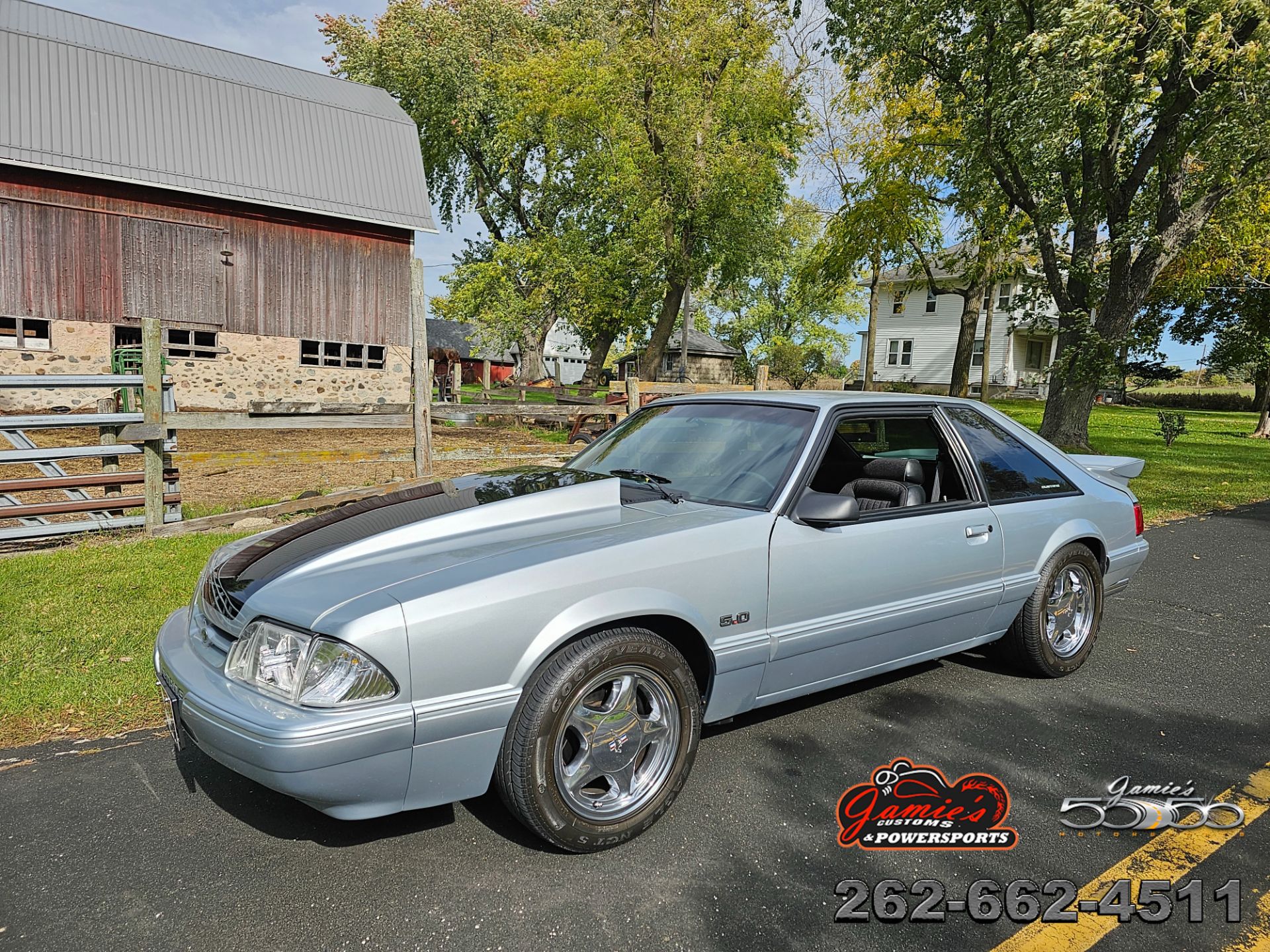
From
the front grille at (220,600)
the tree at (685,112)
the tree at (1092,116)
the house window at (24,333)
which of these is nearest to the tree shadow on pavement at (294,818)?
the front grille at (220,600)

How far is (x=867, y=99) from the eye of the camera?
72.5 feet

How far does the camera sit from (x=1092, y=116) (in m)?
12.1

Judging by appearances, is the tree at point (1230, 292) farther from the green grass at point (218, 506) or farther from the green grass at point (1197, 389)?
the green grass at point (218, 506)

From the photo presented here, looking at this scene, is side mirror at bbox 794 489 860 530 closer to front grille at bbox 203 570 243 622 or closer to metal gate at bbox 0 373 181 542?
front grille at bbox 203 570 243 622

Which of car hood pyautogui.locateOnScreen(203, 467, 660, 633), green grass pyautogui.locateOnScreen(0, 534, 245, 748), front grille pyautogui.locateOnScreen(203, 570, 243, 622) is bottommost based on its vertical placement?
green grass pyautogui.locateOnScreen(0, 534, 245, 748)

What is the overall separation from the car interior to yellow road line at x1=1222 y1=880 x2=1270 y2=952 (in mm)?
1779

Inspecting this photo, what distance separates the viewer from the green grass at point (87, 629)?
3570 millimetres

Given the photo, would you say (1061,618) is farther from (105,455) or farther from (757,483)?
(105,455)

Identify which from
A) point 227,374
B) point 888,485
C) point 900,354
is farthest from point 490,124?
point 888,485

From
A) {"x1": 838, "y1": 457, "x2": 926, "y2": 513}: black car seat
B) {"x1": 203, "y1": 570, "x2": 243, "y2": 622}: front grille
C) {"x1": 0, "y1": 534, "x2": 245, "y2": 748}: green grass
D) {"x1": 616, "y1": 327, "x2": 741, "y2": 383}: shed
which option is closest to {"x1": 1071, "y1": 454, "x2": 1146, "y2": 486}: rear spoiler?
{"x1": 838, "y1": 457, "x2": 926, "y2": 513}: black car seat

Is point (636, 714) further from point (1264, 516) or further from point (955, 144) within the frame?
point (955, 144)

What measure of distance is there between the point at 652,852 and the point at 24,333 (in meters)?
20.7

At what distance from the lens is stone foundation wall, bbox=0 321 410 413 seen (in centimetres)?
1783

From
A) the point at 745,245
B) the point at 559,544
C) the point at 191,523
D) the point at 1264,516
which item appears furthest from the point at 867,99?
the point at 559,544
